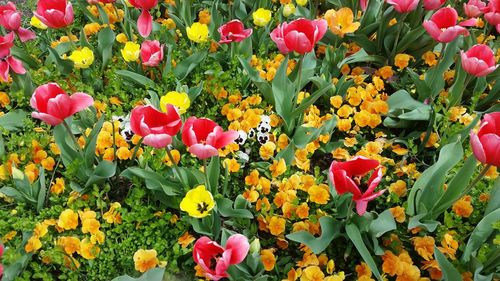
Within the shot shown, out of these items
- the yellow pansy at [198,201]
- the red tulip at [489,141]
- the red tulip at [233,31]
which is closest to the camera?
the red tulip at [489,141]

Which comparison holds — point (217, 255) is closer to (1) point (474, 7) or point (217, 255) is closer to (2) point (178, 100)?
(2) point (178, 100)

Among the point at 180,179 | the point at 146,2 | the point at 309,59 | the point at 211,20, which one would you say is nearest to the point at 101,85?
the point at 146,2

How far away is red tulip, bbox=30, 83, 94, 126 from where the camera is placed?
1.61 meters

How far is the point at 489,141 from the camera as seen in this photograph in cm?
136

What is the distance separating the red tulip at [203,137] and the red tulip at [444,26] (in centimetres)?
101

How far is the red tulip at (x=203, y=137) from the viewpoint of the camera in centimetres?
151

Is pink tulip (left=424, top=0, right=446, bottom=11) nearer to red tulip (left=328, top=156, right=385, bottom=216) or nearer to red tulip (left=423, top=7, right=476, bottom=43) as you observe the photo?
red tulip (left=423, top=7, right=476, bottom=43)

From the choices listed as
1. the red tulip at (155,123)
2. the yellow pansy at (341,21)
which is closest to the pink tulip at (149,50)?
the red tulip at (155,123)

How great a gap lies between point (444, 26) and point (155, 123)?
1.32 m

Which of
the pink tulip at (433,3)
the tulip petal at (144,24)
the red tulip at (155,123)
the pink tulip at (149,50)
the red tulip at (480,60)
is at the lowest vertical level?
the pink tulip at (149,50)

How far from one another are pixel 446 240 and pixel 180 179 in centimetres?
98

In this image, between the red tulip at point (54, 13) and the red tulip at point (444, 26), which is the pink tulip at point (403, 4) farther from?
the red tulip at point (54, 13)

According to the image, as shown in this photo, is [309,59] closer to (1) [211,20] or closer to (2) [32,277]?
(1) [211,20]

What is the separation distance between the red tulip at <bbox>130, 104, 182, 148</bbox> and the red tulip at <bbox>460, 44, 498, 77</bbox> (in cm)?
114
